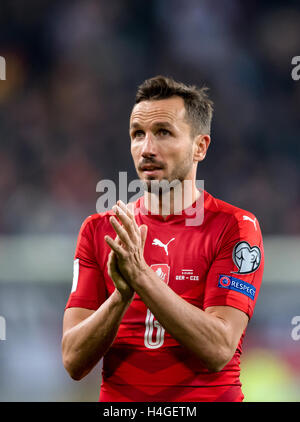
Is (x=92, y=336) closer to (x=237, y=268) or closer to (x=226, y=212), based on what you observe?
(x=237, y=268)

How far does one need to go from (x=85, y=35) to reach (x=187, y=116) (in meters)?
4.52

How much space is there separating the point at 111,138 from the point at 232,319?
13.5ft

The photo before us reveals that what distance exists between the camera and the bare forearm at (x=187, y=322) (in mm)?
2057

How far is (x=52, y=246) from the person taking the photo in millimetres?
5148

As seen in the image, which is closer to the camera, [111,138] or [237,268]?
[237,268]

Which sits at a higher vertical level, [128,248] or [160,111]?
[160,111]

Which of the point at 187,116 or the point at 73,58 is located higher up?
the point at 73,58

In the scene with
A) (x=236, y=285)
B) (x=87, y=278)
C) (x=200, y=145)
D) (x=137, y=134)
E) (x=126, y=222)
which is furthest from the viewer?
(x=200, y=145)

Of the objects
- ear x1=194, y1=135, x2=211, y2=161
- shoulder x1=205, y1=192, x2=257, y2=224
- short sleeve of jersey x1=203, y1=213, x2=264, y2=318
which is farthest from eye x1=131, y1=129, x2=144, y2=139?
short sleeve of jersey x1=203, y1=213, x2=264, y2=318

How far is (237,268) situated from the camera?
2.44 m

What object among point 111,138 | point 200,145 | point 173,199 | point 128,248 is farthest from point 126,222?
point 111,138

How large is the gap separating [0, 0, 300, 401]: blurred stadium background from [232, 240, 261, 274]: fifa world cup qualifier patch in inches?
88.6
